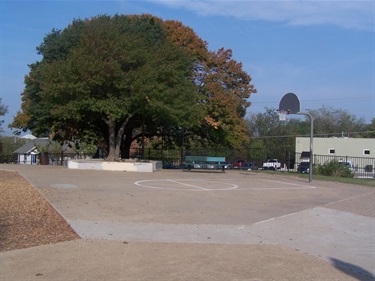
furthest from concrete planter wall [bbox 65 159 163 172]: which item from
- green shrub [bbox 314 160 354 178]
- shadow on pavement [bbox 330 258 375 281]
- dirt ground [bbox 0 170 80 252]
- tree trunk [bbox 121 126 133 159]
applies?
shadow on pavement [bbox 330 258 375 281]

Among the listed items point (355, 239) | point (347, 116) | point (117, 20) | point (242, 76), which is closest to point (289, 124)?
point (347, 116)

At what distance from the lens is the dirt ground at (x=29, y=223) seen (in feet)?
24.1

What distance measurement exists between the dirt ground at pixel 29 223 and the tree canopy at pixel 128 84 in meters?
11.7

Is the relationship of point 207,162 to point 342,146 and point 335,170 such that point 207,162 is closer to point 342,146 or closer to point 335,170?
point 335,170

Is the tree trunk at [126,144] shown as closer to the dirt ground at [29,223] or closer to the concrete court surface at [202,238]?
the concrete court surface at [202,238]

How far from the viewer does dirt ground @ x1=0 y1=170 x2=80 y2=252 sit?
24.1ft

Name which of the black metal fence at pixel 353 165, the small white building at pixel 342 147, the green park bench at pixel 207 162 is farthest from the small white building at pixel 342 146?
the green park bench at pixel 207 162

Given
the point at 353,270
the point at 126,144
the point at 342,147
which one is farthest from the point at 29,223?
the point at 342,147

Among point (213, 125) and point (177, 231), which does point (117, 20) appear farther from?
point (177, 231)

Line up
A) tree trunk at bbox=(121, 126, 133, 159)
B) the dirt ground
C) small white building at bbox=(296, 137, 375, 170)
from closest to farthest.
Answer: the dirt ground
tree trunk at bbox=(121, 126, 133, 159)
small white building at bbox=(296, 137, 375, 170)

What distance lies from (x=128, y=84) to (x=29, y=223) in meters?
15.2

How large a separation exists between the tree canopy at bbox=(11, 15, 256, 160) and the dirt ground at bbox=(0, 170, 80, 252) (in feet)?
38.2

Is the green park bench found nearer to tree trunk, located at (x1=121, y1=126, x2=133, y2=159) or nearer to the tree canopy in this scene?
the tree canopy

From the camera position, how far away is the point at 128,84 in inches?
914
